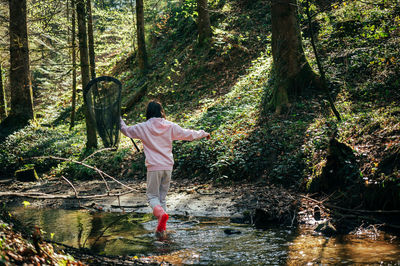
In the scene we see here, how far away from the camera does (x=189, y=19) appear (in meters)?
23.4

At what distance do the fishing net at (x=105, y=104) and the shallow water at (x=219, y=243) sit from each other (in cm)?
173

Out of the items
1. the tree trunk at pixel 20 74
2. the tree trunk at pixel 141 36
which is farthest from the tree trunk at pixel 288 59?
the tree trunk at pixel 141 36

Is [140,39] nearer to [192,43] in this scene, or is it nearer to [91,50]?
[192,43]

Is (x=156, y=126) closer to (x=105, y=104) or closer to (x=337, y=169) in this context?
(x=105, y=104)

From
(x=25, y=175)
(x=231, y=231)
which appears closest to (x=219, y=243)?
(x=231, y=231)

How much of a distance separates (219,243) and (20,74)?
586 inches

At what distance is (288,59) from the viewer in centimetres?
1070

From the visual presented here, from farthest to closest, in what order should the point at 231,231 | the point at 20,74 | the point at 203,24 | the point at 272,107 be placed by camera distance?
the point at 203,24 < the point at 20,74 < the point at 272,107 < the point at 231,231

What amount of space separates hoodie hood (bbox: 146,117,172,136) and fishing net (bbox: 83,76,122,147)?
2.62ft

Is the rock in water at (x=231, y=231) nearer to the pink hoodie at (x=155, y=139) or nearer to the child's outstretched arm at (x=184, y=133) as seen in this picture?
the pink hoodie at (x=155, y=139)

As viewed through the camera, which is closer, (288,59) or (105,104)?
(105,104)

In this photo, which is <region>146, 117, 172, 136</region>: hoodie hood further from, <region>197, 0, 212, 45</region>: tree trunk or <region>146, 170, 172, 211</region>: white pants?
<region>197, 0, 212, 45</region>: tree trunk

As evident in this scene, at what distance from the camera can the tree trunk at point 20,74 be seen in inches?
625

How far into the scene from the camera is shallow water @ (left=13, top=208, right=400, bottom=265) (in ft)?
14.4
